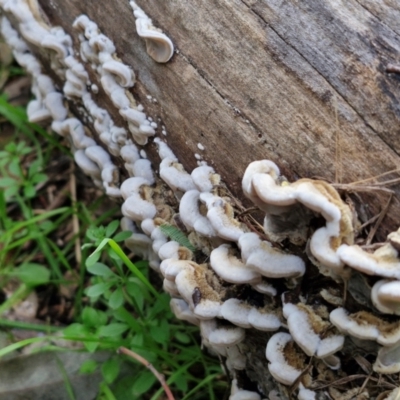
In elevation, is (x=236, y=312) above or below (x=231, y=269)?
below

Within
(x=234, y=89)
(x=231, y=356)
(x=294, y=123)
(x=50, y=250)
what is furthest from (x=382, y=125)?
(x=50, y=250)

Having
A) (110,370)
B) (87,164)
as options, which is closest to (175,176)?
(87,164)

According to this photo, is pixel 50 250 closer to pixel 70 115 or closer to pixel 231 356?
pixel 70 115

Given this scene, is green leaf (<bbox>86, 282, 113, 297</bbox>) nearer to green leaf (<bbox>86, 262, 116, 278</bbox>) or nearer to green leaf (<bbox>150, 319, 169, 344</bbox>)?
green leaf (<bbox>86, 262, 116, 278</bbox>)

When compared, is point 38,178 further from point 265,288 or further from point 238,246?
point 265,288

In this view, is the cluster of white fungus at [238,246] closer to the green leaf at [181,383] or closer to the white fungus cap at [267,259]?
the white fungus cap at [267,259]

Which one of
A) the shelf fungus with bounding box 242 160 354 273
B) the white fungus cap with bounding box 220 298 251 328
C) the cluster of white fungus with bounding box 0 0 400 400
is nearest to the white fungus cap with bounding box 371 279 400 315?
the cluster of white fungus with bounding box 0 0 400 400

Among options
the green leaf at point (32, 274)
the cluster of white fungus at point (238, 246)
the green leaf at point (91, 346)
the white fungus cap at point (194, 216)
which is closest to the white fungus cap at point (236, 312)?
the cluster of white fungus at point (238, 246)

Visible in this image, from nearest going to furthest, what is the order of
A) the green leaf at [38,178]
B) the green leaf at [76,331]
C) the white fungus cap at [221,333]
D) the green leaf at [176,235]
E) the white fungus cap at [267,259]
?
1. the white fungus cap at [267,259]
2. the white fungus cap at [221,333]
3. the green leaf at [176,235]
4. the green leaf at [76,331]
5. the green leaf at [38,178]
